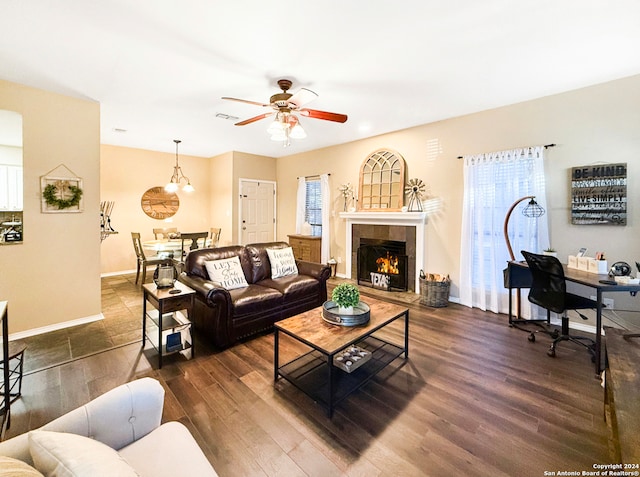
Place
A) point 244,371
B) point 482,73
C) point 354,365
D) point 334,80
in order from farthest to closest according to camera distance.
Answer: point 334,80 < point 482,73 < point 244,371 < point 354,365

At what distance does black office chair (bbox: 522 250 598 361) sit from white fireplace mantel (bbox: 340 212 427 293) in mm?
1637

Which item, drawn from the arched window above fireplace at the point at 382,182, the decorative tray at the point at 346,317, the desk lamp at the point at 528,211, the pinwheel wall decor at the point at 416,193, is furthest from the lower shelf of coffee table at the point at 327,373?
the arched window above fireplace at the point at 382,182

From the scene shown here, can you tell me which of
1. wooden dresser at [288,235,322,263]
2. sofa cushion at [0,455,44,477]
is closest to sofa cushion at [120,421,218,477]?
sofa cushion at [0,455,44,477]

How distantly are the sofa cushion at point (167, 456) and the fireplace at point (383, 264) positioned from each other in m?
4.12

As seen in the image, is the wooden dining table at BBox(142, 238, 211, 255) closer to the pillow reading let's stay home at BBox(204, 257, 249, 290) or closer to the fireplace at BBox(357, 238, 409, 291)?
the pillow reading let's stay home at BBox(204, 257, 249, 290)

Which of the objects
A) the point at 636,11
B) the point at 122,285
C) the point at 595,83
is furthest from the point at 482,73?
the point at 122,285

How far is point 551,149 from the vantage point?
3.42 m

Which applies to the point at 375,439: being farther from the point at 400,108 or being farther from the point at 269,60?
the point at 400,108

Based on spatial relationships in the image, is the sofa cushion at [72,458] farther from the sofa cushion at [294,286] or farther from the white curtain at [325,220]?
the white curtain at [325,220]

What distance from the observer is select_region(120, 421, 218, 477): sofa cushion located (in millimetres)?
1032

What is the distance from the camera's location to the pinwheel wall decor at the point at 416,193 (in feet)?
15.0

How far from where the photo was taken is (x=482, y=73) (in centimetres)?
291

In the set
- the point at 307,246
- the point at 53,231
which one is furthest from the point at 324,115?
the point at 307,246

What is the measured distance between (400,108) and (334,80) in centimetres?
120
